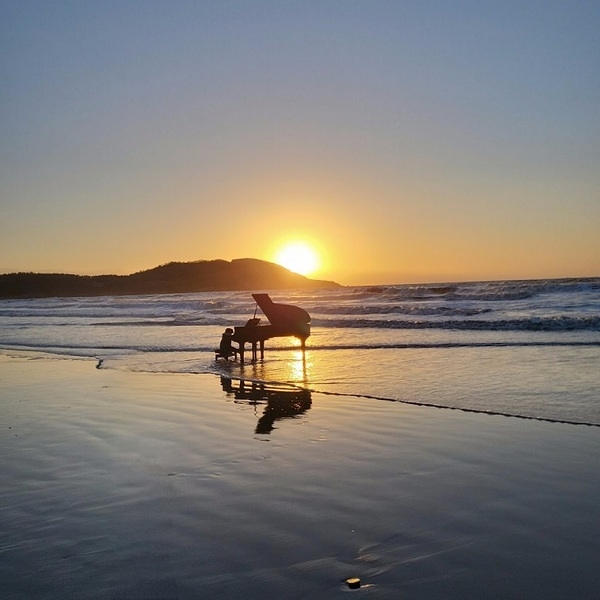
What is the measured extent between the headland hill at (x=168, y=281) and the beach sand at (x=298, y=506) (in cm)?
11320

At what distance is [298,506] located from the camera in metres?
Result: 4.57

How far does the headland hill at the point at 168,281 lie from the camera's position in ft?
404

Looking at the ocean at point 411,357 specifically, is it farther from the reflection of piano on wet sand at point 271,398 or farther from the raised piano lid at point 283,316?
the raised piano lid at point 283,316

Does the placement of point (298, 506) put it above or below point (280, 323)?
below

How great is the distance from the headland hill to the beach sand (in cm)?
11320

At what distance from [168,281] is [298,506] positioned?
130m

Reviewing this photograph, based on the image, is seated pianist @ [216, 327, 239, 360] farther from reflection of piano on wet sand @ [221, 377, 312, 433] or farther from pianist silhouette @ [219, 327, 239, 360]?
reflection of piano on wet sand @ [221, 377, 312, 433]

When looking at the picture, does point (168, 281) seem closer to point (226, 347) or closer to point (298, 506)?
point (226, 347)

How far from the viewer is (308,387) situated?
36.0 feet

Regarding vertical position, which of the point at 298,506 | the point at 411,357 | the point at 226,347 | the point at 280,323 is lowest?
the point at 411,357

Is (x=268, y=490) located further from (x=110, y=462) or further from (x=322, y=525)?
(x=110, y=462)

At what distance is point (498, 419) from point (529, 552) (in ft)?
13.6

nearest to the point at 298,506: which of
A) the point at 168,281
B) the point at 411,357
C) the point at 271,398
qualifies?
the point at 271,398

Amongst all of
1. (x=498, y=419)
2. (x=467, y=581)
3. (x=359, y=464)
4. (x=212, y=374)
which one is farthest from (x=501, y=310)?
(x=467, y=581)
